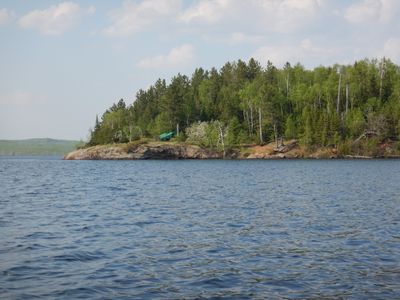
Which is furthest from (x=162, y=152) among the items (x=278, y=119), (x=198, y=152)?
(x=278, y=119)

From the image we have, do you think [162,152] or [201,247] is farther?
[162,152]

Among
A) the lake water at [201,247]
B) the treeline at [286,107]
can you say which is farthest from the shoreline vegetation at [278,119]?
the lake water at [201,247]

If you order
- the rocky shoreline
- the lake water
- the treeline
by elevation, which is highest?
the treeline

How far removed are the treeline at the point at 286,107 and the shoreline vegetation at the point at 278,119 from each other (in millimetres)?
257

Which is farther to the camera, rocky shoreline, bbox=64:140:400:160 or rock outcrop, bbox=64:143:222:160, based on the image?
rock outcrop, bbox=64:143:222:160

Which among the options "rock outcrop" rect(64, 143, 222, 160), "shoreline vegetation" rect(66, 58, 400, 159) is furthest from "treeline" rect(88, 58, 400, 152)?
"rock outcrop" rect(64, 143, 222, 160)

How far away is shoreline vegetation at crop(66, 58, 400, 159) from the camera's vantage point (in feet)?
395

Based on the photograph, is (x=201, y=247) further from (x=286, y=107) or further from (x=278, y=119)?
(x=286, y=107)

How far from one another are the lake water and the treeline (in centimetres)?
8894

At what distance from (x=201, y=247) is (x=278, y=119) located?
117m

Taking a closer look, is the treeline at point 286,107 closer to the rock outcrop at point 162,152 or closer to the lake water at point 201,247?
the rock outcrop at point 162,152

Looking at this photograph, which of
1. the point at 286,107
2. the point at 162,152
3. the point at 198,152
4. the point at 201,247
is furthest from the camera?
the point at 286,107

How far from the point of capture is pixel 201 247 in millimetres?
20047

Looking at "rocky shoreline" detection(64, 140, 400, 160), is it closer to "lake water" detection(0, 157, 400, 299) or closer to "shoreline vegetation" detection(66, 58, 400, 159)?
"shoreline vegetation" detection(66, 58, 400, 159)
